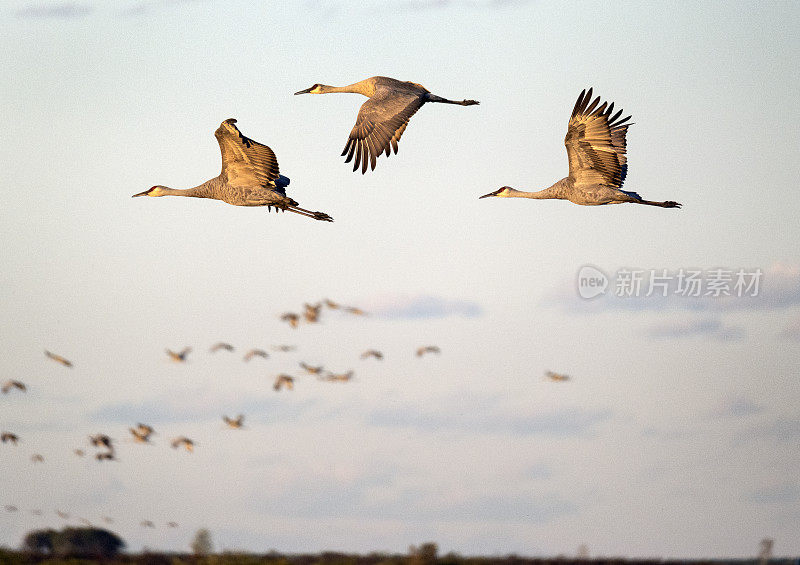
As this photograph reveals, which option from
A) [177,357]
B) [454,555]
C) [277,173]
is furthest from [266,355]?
[277,173]

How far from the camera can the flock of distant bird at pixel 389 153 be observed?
25.4m

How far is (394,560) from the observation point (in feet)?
104

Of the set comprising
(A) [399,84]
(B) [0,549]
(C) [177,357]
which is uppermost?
(A) [399,84]

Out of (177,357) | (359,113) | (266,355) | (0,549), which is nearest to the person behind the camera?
(359,113)

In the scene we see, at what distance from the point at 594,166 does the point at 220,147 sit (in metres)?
7.28

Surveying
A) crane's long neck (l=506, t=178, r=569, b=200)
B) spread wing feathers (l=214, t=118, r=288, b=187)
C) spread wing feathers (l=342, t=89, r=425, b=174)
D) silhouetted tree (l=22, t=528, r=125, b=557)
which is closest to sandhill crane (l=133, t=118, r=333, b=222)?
spread wing feathers (l=214, t=118, r=288, b=187)

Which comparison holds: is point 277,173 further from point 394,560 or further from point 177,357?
point 177,357

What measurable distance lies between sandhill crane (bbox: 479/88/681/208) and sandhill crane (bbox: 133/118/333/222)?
5.07 meters

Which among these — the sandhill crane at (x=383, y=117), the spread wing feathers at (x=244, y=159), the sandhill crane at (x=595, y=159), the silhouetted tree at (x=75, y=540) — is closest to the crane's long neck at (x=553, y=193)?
the sandhill crane at (x=595, y=159)

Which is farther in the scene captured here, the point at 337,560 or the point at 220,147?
the point at 337,560

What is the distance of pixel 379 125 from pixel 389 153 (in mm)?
614

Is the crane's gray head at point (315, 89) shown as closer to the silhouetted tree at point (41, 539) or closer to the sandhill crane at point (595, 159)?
the sandhill crane at point (595, 159)

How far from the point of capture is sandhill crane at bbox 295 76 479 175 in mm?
25078

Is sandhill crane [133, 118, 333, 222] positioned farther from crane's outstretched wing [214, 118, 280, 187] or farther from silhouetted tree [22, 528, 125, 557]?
silhouetted tree [22, 528, 125, 557]
